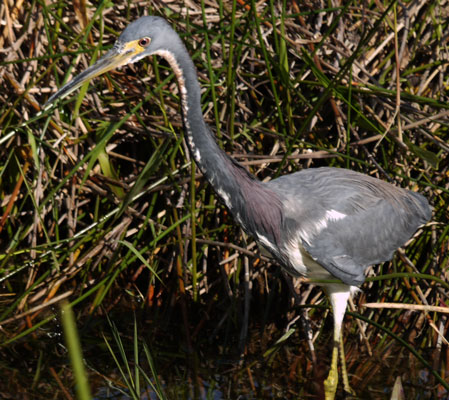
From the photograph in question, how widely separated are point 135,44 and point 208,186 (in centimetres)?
124

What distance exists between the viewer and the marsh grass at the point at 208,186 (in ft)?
10.6

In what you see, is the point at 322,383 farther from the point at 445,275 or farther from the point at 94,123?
the point at 94,123

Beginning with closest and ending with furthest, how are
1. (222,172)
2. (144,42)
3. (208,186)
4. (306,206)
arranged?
1. (144,42)
2. (222,172)
3. (306,206)
4. (208,186)

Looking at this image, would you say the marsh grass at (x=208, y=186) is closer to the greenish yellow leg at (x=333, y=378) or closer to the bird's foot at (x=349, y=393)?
the bird's foot at (x=349, y=393)

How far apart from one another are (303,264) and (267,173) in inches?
32.8

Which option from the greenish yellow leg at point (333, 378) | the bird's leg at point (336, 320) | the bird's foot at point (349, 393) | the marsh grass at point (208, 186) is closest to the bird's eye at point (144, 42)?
the marsh grass at point (208, 186)

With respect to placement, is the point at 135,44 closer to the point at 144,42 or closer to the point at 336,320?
the point at 144,42

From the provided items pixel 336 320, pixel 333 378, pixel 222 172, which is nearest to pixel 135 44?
pixel 222 172

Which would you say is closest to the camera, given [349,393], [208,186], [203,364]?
[349,393]

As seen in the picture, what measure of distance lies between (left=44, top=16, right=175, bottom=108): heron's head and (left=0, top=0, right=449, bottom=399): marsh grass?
822 mm

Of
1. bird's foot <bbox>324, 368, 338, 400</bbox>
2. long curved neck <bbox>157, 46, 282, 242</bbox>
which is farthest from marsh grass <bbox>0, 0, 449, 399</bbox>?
long curved neck <bbox>157, 46, 282, 242</bbox>

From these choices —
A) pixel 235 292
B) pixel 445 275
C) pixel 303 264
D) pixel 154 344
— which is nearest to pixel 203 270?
pixel 235 292

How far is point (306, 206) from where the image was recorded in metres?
2.87

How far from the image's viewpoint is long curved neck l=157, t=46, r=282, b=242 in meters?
2.36
